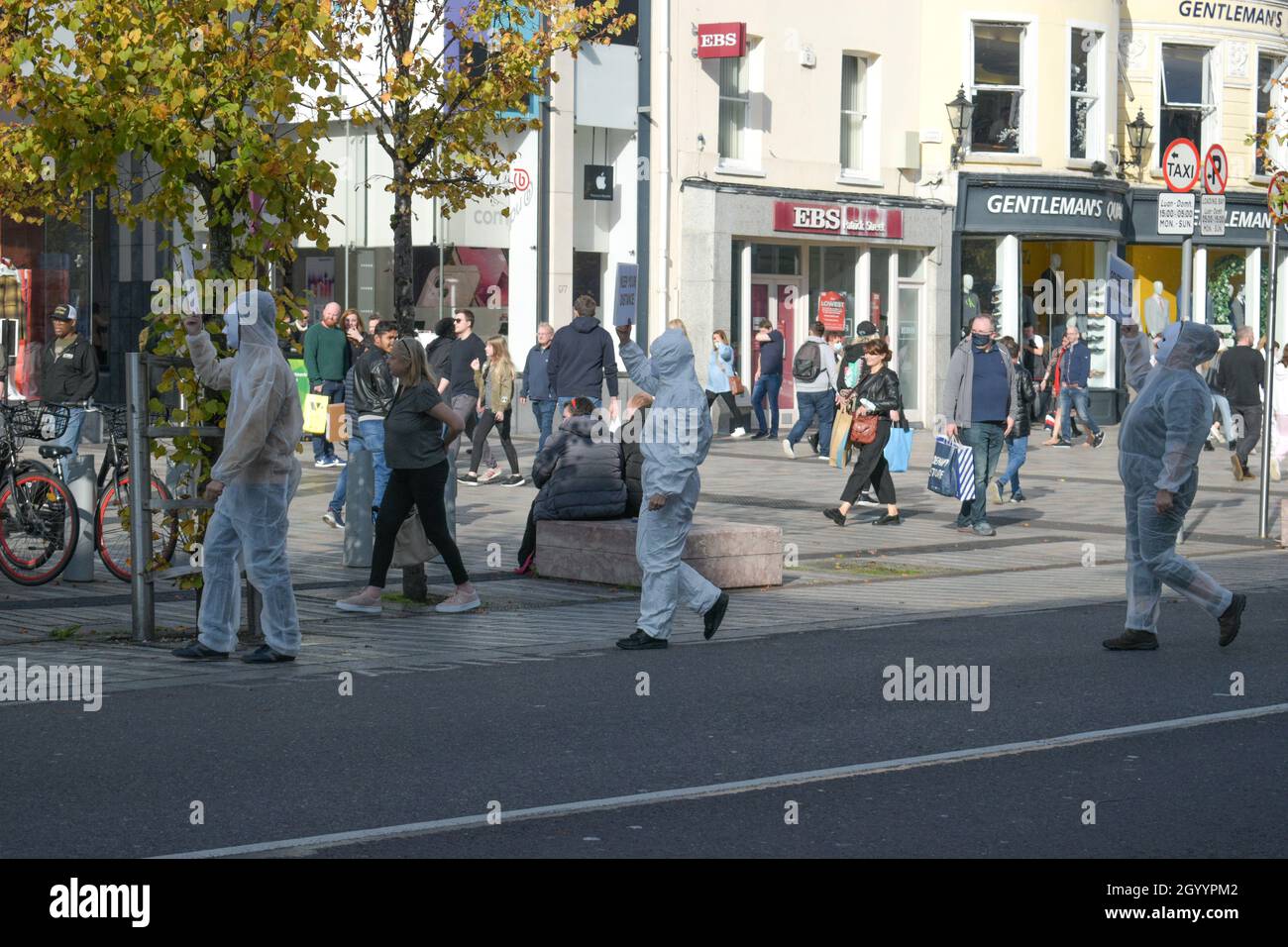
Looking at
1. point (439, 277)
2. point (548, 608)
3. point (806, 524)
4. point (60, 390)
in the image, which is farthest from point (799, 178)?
point (548, 608)

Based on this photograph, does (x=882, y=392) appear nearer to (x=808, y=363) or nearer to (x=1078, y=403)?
(x=808, y=363)

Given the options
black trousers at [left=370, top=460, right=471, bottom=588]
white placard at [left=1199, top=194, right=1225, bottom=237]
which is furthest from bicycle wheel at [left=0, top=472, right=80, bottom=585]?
white placard at [left=1199, top=194, right=1225, bottom=237]

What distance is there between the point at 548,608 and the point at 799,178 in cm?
2024

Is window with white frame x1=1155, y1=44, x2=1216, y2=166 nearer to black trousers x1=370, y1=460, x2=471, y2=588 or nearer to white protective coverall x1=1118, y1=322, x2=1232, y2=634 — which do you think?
white protective coverall x1=1118, y1=322, x2=1232, y2=634

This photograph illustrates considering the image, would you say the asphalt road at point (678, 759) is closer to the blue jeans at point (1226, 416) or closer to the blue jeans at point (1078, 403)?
the blue jeans at point (1226, 416)

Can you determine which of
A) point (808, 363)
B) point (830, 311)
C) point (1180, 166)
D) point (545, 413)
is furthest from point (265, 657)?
point (830, 311)

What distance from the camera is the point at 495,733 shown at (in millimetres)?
8102

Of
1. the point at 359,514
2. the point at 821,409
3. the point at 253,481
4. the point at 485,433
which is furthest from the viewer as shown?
the point at 821,409

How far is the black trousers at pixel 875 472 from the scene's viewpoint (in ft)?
57.1

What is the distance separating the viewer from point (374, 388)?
14992mm

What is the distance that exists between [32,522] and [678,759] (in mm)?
6475

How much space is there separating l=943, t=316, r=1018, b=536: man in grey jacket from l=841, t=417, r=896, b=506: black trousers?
A: 1.96ft
